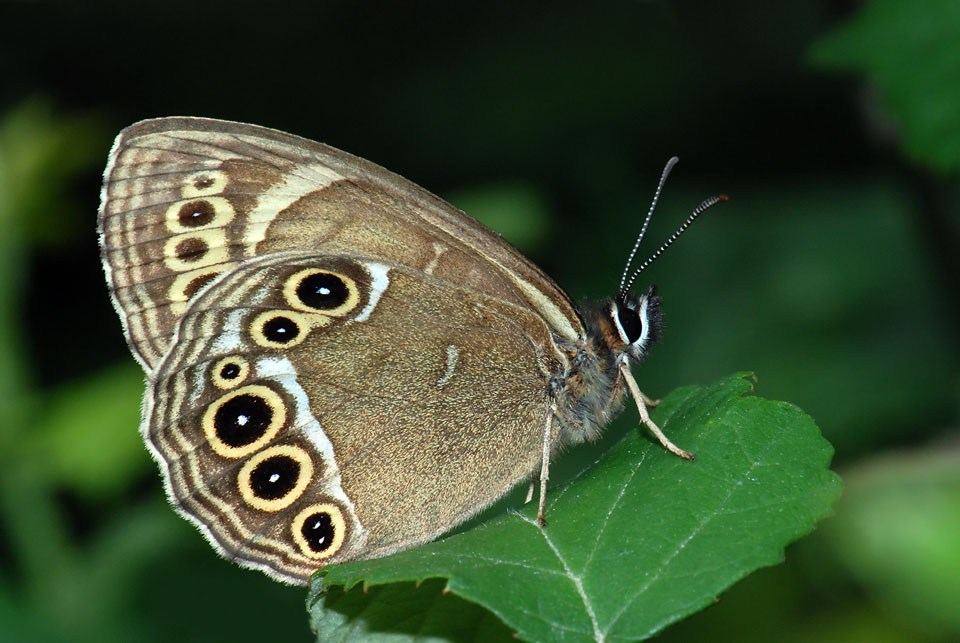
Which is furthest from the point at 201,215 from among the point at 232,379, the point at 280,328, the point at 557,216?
the point at 557,216

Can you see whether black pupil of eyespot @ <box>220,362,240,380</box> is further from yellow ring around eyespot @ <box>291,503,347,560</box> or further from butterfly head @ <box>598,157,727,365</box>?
butterfly head @ <box>598,157,727,365</box>

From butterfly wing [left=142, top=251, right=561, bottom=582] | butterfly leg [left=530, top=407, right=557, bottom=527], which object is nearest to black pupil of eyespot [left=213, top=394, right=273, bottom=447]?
butterfly wing [left=142, top=251, right=561, bottom=582]

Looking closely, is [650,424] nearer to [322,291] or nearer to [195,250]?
[322,291]

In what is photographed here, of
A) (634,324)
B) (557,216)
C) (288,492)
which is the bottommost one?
(557,216)

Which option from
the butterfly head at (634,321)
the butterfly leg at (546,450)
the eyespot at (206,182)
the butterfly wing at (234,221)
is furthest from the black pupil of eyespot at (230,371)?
the butterfly head at (634,321)

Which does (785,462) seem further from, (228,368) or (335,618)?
(228,368)

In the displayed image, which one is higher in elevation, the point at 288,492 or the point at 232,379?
the point at 232,379

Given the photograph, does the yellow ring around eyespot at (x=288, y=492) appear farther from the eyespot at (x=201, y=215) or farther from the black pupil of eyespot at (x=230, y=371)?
the eyespot at (x=201, y=215)
